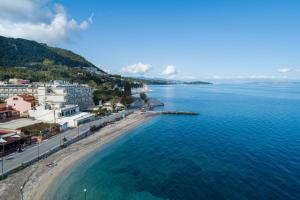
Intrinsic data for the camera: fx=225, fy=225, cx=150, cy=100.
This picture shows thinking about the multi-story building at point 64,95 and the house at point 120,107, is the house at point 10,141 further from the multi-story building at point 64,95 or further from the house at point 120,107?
the house at point 120,107

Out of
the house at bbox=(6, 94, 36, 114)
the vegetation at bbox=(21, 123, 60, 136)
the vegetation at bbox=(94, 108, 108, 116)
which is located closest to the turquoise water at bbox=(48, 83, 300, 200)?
the vegetation at bbox=(21, 123, 60, 136)

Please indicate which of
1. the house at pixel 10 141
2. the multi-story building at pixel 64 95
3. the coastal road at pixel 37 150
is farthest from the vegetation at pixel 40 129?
the multi-story building at pixel 64 95

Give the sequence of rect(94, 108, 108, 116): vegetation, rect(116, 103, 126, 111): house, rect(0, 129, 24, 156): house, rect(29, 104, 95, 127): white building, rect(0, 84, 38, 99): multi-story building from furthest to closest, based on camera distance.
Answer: rect(116, 103, 126, 111): house < rect(0, 84, 38, 99): multi-story building < rect(94, 108, 108, 116): vegetation < rect(29, 104, 95, 127): white building < rect(0, 129, 24, 156): house

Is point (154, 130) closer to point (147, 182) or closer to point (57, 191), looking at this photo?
point (147, 182)

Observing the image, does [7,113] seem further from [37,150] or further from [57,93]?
[37,150]

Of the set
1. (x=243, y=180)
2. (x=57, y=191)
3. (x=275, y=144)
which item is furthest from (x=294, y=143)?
(x=57, y=191)

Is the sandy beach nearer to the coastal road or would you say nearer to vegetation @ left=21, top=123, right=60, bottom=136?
the coastal road
